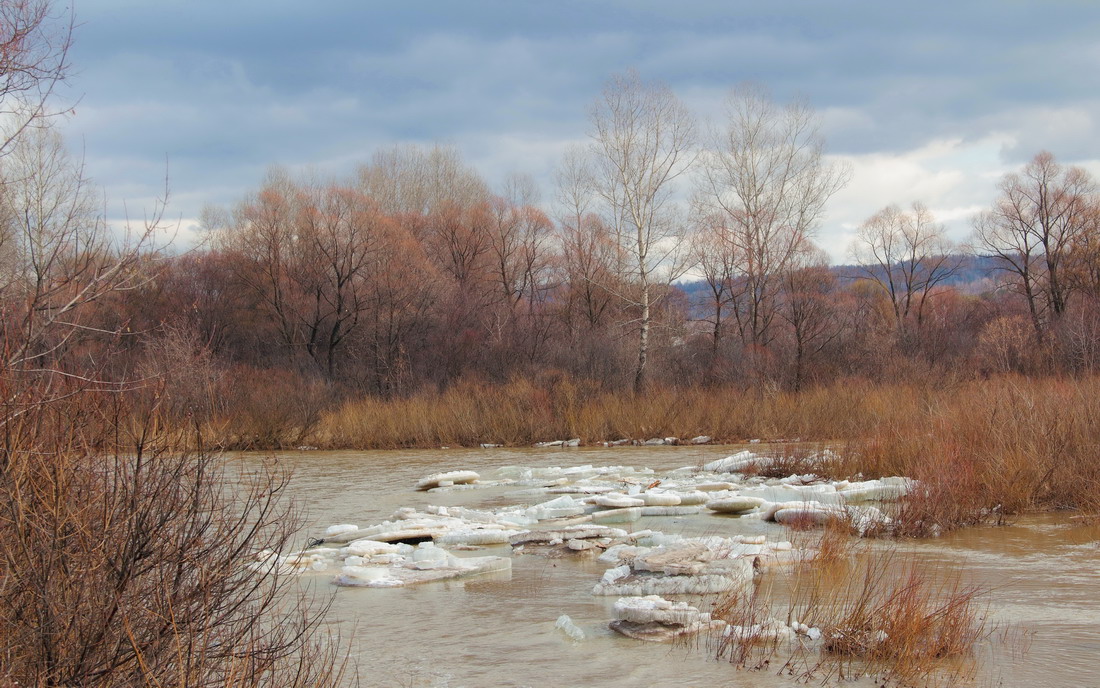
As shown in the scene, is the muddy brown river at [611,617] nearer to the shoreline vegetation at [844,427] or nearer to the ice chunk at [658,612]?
the ice chunk at [658,612]

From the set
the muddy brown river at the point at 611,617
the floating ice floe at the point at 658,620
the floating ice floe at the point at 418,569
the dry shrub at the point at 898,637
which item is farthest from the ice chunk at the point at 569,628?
the floating ice floe at the point at 418,569

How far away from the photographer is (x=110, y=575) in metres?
3.78

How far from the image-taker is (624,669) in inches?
226

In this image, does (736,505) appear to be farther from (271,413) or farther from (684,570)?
(271,413)

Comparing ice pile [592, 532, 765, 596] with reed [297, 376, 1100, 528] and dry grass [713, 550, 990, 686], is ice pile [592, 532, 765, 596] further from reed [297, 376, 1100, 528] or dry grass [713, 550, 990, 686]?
reed [297, 376, 1100, 528]

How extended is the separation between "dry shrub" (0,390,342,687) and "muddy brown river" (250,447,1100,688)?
143cm

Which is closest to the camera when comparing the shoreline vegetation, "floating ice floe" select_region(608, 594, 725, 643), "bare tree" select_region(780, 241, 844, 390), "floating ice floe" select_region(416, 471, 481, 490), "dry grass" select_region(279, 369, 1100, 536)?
"floating ice floe" select_region(608, 594, 725, 643)

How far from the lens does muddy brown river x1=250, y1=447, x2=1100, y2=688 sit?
18.3 feet

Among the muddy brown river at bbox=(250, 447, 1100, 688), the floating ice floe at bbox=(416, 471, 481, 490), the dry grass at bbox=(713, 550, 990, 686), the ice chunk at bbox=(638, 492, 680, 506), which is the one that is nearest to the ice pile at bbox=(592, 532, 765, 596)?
the muddy brown river at bbox=(250, 447, 1100, 688)

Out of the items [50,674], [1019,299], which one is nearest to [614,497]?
[50,674]

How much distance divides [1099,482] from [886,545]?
356 centimetres

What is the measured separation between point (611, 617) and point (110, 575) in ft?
13.4

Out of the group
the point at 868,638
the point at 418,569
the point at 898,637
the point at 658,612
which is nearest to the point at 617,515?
the point at 418,569

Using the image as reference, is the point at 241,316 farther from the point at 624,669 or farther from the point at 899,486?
the point at 624,669
